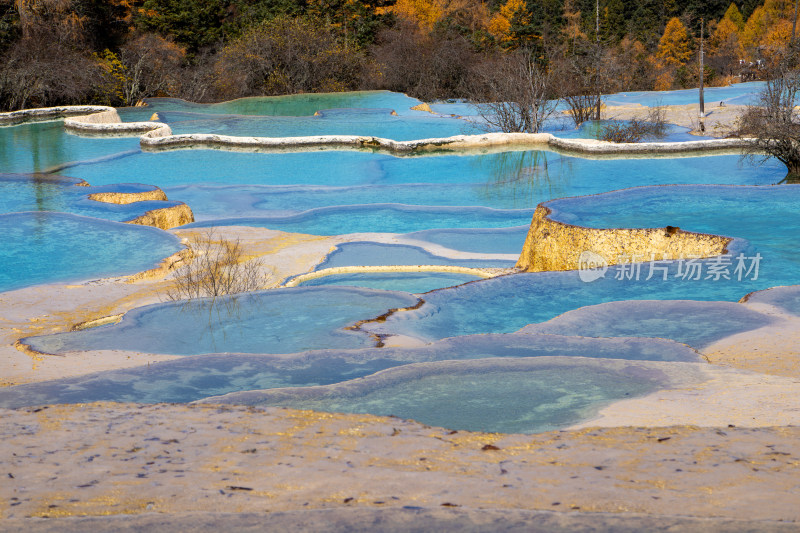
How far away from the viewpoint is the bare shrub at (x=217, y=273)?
22.4 ft

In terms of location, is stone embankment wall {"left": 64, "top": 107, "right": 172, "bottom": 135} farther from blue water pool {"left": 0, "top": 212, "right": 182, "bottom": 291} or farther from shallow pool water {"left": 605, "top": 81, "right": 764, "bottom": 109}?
shallow pool water {"left": 605, "top": 81, "right": 764, "bottom": 109}

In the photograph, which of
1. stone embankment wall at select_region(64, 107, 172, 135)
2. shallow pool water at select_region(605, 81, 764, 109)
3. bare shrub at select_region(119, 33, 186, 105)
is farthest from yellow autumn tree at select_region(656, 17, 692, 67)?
stone embankment wall at select_region(64, 107, 172, 135)

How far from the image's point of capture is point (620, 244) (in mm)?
6652

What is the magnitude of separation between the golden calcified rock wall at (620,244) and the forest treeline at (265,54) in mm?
10467

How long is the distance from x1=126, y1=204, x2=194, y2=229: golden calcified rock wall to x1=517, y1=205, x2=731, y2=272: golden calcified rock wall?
16.0 ft

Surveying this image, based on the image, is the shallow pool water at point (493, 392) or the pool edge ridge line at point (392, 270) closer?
the shallow pool water at point (493, 392)

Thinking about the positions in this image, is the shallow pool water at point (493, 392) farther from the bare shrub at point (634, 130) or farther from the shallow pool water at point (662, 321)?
the bare shrub at point (634, 130)

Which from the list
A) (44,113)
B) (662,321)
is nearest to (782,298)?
(662,321)

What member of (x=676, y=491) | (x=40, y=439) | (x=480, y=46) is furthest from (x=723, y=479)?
(x=480, y=46)

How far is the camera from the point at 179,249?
844 centimetres

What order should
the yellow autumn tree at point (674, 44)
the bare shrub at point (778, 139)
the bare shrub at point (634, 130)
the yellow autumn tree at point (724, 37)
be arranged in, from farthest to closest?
1. the yellow autumn tree at point (674, 44)
2. the yellow autumn tree at point (724, 37)
3. the bare shrub at point (634, 130)
4. the bare shrub at point (778, 139)

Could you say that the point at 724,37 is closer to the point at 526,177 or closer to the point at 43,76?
the point at 43,76

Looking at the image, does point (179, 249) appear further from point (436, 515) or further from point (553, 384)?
point (436, 515)

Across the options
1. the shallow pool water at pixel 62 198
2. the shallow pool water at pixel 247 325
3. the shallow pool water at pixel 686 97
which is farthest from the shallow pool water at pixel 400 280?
the shallow pool water at pixel 686 97
